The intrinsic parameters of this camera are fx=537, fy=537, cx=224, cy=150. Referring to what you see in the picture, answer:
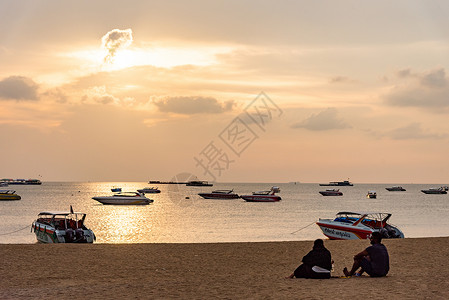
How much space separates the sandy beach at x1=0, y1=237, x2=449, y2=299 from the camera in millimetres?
15031

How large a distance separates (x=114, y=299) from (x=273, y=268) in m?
8.81

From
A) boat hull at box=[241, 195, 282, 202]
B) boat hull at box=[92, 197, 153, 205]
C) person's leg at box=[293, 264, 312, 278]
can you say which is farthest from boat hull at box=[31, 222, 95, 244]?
boat hull at box=[241, 195, 282, 202]

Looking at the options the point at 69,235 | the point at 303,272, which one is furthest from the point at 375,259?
the point at 69,235

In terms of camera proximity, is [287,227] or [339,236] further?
[287,227]

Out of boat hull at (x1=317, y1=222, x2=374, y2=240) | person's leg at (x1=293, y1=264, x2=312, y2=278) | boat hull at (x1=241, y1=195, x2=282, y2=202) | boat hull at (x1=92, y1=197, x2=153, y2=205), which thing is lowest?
person's leg at (x1=293, y1=264, x2=312, y2=278)

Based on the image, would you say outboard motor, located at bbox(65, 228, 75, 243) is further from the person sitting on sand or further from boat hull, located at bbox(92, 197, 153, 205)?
boat hull, located at bbox(92, 197, 153, 205)

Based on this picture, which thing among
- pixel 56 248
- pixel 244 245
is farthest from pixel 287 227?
pixel 56 248

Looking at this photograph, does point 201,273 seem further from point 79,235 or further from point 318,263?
point 79,235

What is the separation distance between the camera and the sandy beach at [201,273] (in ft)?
49.3

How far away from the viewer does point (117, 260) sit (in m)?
23.8

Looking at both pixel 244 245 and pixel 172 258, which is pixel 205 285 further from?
pixel 244 245

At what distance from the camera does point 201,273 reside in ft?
65.5

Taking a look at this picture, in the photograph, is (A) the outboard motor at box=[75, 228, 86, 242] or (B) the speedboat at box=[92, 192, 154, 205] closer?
(A) the outboard motor at box=[75, 228, 86, 242]

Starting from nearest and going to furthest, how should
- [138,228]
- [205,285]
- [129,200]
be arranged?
[205,285] → [138,228] → [129,200]
